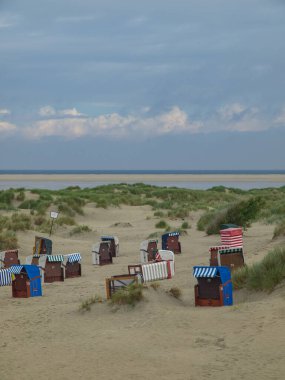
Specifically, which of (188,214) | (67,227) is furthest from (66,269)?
(188,214)

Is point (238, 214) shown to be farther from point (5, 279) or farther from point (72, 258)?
point (5, 279)

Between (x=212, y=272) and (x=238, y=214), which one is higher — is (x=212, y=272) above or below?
below

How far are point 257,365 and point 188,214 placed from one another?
33.1m

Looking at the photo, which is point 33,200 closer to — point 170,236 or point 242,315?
point 170,236

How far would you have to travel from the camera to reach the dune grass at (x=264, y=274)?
15069 millimetres

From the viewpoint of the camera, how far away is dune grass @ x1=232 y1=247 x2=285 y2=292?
15.1 meters

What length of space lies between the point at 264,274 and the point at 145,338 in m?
4.08

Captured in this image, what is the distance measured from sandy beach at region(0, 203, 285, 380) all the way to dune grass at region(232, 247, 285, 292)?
11.0 inches

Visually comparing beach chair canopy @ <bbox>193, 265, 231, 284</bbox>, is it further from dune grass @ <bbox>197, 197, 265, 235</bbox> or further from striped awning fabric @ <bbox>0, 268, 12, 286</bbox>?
dune grass @ <bbox>197, 197, 265, 235</bbox>

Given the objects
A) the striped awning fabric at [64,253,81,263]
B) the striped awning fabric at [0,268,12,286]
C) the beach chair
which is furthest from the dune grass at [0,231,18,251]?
the beach chair

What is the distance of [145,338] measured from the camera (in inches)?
488

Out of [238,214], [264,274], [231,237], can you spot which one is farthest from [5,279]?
[238,214]

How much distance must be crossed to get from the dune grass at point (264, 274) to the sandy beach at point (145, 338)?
0.28 m

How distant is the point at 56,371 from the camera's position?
35.5 ft
